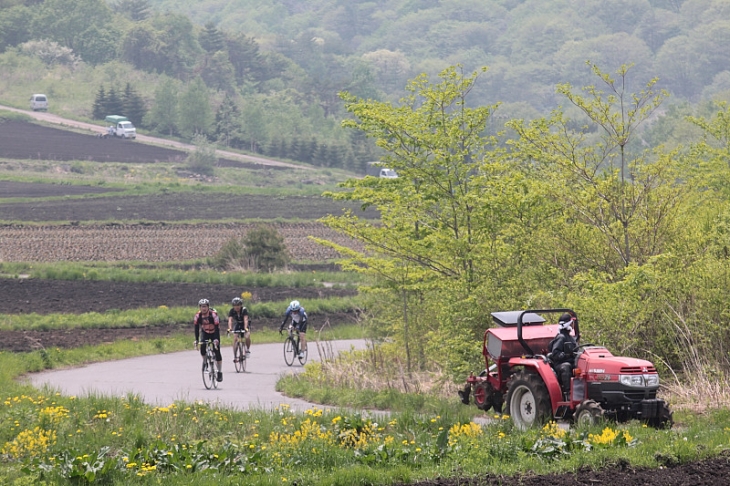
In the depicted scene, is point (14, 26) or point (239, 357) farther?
point (14, 26)

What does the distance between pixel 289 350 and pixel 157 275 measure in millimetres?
17247

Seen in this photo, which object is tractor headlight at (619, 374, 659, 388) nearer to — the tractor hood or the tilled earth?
the tractor hood

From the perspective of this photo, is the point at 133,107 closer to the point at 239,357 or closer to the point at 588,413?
the point at 239,357

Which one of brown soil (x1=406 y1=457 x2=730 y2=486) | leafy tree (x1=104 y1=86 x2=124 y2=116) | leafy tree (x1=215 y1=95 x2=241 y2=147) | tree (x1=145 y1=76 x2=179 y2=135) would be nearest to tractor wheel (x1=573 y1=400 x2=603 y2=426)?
brown soil (x1=406 y1=457 x2=730 y2=486)

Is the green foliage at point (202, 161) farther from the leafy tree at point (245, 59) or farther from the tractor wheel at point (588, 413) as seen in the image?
the tractor wheel at point (588, 413)

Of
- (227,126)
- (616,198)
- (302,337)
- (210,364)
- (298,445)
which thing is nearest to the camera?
(298,445)

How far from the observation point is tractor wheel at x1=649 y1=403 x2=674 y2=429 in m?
13.8

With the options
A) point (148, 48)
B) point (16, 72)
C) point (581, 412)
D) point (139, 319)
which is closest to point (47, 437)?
point (581, 412)

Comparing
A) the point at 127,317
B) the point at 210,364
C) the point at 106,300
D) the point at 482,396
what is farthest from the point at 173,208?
the point at 482,396

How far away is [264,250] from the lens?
49.0 meters

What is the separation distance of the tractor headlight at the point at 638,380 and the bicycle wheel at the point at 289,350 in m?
16.0

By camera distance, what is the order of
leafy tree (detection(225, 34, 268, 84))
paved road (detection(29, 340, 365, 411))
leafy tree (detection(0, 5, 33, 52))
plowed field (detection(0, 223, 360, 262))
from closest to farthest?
paved road (detection(29, 340, 365, 411)) < plowed field (detection(0, 223, 360, 262)) < leafy tree (detection(0, 5, 33, 52)) < leafy tree (detection(225, 34, 268, 84))

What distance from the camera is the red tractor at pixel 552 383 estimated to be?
13.8 meters

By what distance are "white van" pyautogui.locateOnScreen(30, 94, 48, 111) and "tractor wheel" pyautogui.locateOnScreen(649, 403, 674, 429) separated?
12043 centimetres
